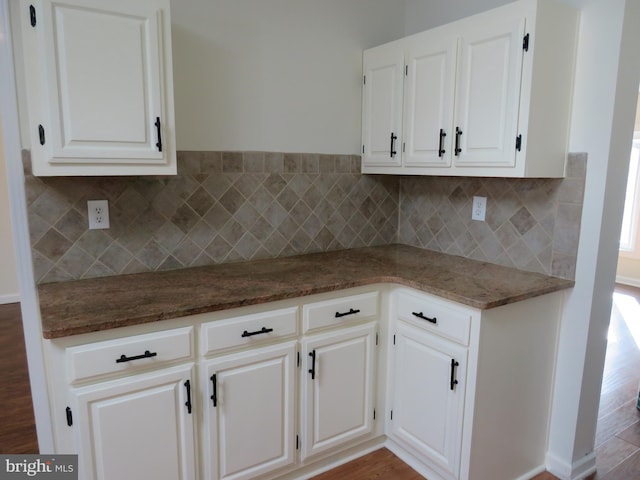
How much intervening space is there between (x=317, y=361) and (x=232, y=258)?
0.71 meters

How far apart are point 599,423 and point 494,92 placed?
195cm

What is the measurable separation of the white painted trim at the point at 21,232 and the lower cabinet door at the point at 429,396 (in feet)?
4.95

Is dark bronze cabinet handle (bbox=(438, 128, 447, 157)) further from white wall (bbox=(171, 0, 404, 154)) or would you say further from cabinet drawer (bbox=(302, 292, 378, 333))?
cabinet drawer (bbox=(302, 292, 378, 333))

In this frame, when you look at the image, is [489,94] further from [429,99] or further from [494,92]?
[429,99]

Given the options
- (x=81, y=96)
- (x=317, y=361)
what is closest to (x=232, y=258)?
(x=317, y=361)

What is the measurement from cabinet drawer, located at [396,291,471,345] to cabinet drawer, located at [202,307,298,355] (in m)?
0.54

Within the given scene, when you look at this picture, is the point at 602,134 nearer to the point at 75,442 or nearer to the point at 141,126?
the point at 141,126

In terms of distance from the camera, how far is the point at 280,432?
6.21 ft

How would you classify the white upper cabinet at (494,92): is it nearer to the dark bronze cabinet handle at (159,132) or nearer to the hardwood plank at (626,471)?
the dark bronze cabinet handle at (159,132)

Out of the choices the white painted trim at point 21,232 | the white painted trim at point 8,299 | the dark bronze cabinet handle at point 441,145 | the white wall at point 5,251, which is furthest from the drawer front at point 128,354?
the white painted trim at point 8,299

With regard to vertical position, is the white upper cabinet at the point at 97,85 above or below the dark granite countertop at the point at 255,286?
above

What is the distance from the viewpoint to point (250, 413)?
1.79 m

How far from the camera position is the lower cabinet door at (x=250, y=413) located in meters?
1.71

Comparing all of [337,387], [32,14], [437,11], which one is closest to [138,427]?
[337,387]
